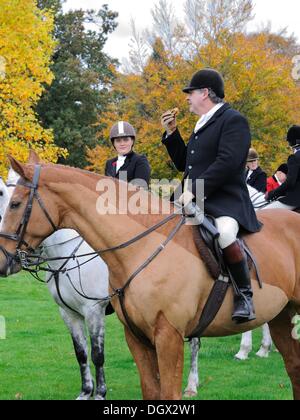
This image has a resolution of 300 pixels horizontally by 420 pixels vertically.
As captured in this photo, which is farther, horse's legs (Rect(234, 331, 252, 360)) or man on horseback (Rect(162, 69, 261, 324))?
horse's legs (Rect(234, 331, 252, 360))

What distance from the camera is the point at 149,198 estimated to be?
537 centimetres

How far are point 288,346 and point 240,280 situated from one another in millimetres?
1395

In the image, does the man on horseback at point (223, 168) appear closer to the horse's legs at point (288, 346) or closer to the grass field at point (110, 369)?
the horse's legs at point (288, 346)

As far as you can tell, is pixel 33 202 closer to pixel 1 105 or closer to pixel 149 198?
pixel 149 198

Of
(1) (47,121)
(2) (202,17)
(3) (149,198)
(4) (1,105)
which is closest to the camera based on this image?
(3) (149,198)

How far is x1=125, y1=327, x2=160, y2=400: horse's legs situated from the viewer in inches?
205

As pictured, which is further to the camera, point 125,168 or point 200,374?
point 200,374

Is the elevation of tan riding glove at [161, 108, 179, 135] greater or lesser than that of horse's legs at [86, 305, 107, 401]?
greater

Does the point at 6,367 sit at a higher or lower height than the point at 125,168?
lower

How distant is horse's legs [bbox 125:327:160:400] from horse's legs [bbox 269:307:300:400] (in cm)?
158

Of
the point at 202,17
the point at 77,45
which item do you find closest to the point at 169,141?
the point at 202,17

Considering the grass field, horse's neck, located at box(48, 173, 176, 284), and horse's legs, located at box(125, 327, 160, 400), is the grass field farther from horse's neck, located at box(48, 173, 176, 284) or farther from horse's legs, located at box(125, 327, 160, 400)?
horse's neck, located at box(48, 173, 176, 284)

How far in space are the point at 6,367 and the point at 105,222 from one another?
502 cm

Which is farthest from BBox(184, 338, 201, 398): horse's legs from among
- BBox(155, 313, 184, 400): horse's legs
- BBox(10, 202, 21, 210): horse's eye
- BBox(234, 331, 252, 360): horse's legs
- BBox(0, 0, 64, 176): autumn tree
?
BBox(0, 0, 64, 176): autumn tree
